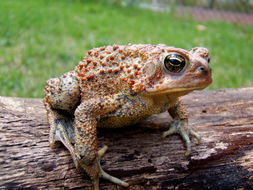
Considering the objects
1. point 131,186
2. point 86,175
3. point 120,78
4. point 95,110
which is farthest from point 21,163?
point 120,78

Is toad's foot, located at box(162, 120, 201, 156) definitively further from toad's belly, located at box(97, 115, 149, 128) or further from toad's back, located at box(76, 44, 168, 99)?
toad's back, located at box(76, 44, 168, 99)

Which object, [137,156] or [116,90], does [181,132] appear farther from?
[116,90]

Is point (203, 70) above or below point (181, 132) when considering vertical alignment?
above

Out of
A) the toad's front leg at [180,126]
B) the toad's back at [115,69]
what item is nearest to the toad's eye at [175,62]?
the toad's back at [115,69]

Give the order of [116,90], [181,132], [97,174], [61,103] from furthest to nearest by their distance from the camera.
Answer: [181,132], [61,103], [116,90], [97,174]

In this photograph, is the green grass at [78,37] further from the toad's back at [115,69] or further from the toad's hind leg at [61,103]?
the toad's back at [115,69]

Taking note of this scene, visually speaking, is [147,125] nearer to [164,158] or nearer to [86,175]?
[164,158]

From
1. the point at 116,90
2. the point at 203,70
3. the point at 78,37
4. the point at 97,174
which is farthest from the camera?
the point at 78,37

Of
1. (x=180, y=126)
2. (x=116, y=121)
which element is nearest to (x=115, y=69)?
(x=116, y=121)

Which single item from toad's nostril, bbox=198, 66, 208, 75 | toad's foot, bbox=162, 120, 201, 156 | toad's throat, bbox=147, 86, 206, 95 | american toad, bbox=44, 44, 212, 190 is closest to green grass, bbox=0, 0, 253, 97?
american toad, bbox=44, 44, 212, 190
